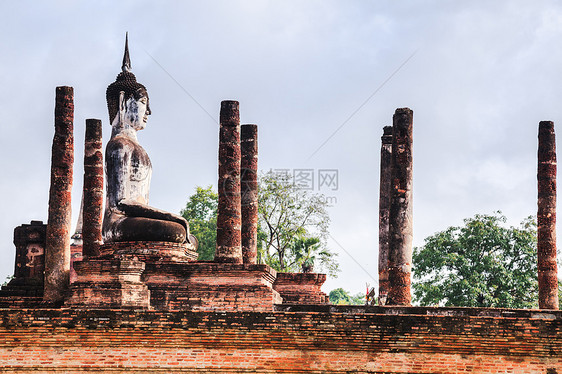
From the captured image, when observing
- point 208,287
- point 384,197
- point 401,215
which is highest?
point 384,197

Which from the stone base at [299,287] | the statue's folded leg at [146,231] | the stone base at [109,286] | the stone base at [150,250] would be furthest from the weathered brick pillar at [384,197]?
the stone base at [109,286]

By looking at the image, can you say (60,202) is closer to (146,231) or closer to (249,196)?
(146,231)

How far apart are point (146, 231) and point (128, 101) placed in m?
2.72

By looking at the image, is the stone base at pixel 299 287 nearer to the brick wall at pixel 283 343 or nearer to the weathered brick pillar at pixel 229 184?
the weathered brick pillar at pixel 229 184

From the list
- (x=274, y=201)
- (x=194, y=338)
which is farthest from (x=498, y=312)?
(x=274, y=201)

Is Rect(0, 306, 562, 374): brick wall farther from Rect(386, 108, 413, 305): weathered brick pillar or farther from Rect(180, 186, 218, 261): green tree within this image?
Rect(180, 186, 218, 261): green tree

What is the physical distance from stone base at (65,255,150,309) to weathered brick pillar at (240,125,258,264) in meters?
4.94

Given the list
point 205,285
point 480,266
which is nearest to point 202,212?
point 480,266

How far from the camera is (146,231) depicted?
14.7 m

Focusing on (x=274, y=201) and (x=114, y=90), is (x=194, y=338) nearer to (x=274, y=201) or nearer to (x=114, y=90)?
(x=114, y=90)

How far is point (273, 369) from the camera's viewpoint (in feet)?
34.3

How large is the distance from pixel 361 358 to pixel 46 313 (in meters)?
4.05

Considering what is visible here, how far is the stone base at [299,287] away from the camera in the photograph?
17953 millimetres

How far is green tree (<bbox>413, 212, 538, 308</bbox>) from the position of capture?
87.7 ft
